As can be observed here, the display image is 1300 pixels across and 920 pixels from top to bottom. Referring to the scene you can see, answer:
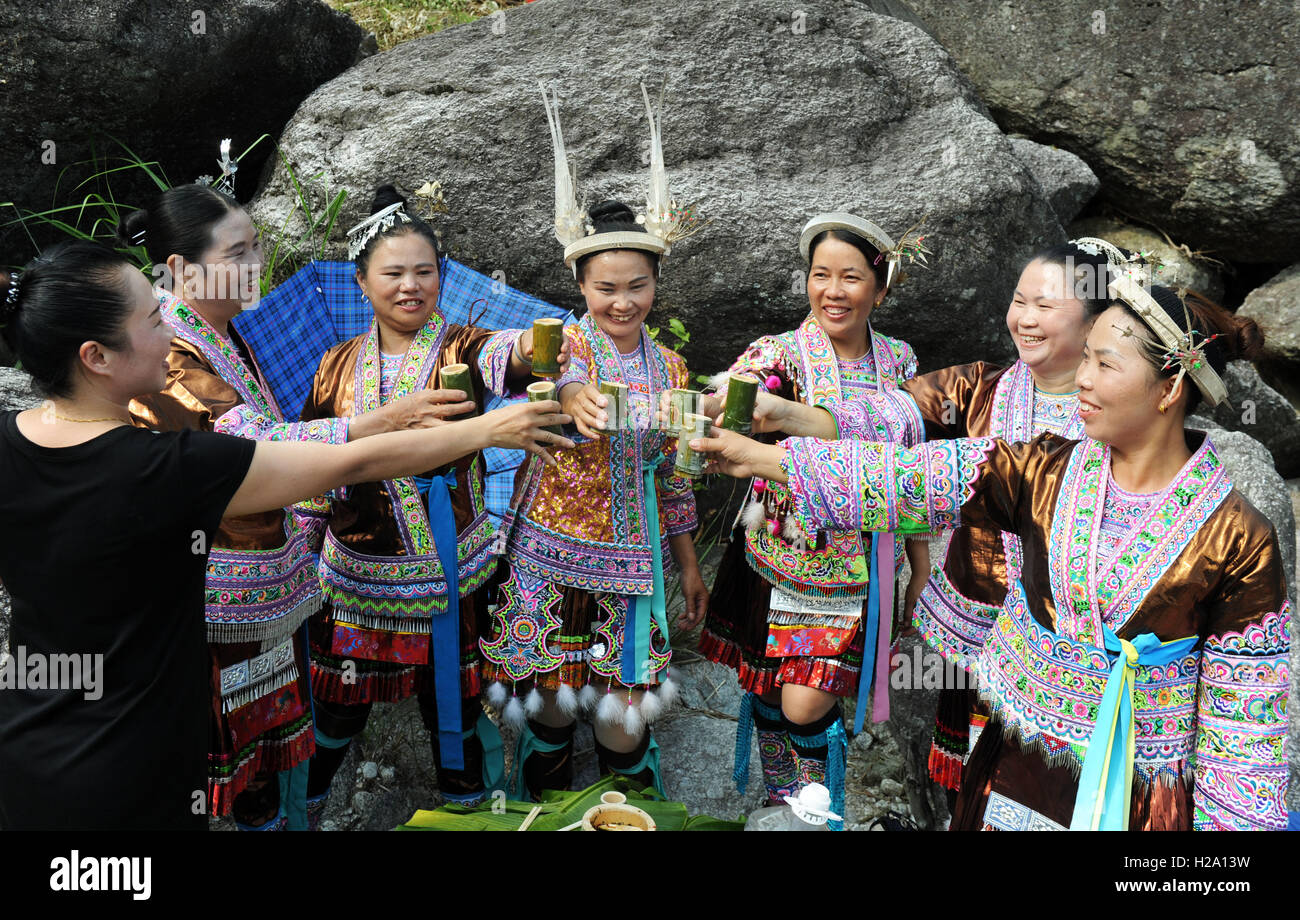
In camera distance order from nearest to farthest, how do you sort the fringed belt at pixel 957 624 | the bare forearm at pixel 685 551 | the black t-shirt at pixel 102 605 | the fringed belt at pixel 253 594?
the black t-shirt at pixel 102 605
the fringed belt at pixel 253 594
the fringed belt at pixel 957 624
the bare forearm at pixel 685 551

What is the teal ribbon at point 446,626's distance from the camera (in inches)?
130

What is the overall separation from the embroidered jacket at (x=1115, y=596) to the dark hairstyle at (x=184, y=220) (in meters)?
1.83

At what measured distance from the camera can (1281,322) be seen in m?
5.91

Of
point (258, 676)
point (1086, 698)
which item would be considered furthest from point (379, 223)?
point (1086, 698)

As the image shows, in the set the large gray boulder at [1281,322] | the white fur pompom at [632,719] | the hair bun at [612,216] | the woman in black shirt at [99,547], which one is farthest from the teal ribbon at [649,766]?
the large gray boulder at [1281,322]

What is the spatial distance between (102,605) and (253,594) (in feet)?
2.82

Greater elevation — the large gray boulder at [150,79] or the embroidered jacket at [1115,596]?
the large gray boulder at [150,79]

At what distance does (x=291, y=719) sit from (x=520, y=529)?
86 centimetres

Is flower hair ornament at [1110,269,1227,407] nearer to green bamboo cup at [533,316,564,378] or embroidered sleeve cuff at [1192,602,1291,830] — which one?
embroidered sleeve cuff at [1192,602,1291,830]

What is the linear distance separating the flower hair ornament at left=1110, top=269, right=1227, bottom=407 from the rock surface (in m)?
3.34

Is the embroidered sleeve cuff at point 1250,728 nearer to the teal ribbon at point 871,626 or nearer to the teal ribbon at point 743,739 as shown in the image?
the teal ribbon at point 871,626

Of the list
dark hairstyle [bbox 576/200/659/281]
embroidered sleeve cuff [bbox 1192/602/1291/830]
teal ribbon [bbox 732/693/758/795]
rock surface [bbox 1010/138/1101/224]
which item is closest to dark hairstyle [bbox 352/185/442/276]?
dark hairstyle [bbox 576/200/659/281]

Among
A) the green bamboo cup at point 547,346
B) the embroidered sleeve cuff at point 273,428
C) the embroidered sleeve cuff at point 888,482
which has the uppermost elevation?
the green bamboo cup at point 547,346

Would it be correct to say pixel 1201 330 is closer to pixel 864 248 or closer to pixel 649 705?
pixel 864 248
